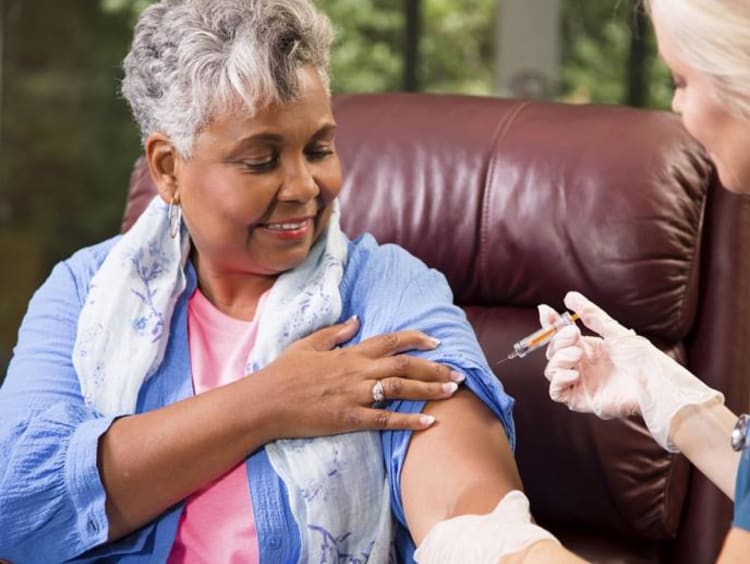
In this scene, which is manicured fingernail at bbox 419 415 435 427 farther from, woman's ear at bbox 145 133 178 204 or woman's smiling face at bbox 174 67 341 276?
woman's ear at bbox 145 133 178 204

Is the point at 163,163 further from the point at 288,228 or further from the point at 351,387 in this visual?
the point at 351,387

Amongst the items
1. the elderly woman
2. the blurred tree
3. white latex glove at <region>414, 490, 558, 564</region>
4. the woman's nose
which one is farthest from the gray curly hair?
the blurred tree

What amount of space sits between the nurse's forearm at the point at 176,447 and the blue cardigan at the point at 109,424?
0.02 meters

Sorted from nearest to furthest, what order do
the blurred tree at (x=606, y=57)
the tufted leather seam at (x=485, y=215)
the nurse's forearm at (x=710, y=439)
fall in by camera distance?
the nurse's forearm at (x=710, y=439)
the tufted leather seam at (x=485, y=215)
the blurred tree at (x=606, y=57)

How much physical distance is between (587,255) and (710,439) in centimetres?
58

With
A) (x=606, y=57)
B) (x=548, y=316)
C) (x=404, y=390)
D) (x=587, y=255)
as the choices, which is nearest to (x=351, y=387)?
(x=404, y=390)

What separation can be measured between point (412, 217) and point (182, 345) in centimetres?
52

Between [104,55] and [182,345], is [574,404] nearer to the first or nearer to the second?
[182,345]

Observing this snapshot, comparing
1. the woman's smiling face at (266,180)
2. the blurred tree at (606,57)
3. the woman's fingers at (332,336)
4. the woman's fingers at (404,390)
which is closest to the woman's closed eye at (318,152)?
the woman's smiling face at (266,180)

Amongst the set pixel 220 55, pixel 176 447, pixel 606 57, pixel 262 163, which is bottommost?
pixel 606 57

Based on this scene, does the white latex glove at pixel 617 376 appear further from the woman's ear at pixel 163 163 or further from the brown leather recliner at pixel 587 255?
the woman's ear at pixel 163 163

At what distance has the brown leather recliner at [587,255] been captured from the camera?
2111 millimetres

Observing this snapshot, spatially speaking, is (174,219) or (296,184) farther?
(174,219)

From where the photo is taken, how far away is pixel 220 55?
1.81 metres
